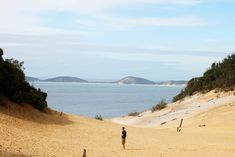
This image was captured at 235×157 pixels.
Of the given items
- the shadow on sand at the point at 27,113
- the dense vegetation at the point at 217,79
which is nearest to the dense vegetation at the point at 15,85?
the shadow on sand at the point at 27,113

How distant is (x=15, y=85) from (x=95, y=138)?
27.4ft

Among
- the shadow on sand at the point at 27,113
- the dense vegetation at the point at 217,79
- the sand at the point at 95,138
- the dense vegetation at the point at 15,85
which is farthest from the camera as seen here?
the dense vegetation at the point at 217,79

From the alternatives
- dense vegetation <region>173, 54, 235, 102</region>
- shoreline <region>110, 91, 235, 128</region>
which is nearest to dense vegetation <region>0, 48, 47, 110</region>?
shoreline <region>110, 91, 235, 128</region>

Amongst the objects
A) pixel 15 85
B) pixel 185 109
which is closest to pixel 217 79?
pixel 185 109

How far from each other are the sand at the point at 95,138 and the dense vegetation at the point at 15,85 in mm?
988

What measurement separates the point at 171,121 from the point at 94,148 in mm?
26025

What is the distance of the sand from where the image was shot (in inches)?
992

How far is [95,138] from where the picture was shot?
108 ft

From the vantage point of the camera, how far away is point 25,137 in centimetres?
2686

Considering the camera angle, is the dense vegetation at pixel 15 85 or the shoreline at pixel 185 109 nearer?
the dense vegetation at pixel 15 85

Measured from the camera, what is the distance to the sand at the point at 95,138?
25203 mm

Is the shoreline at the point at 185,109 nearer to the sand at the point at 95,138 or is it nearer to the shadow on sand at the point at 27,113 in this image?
the sand at the point at 95,138

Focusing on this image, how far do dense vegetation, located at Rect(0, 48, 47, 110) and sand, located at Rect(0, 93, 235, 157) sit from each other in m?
Answer: 0.99

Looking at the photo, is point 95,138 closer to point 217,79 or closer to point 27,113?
point 27,113
